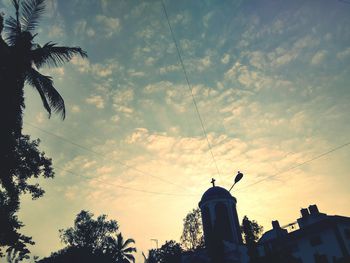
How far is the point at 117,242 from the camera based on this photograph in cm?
5250

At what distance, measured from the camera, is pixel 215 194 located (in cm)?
3422

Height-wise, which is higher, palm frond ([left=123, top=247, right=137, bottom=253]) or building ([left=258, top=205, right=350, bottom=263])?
palm frond ([left=123, top=247, right=137, bottom=253])

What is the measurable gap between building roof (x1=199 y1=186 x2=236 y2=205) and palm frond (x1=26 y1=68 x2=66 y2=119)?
25.0m

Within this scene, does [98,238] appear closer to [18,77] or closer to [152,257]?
[152,257]

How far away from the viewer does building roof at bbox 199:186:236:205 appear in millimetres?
33906

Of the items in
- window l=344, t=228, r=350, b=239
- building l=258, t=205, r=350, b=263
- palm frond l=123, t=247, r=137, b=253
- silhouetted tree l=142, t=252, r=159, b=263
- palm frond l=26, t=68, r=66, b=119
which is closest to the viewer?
palm frond l=26, t=68, r=66, b=119

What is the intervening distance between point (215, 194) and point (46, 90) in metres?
26.3

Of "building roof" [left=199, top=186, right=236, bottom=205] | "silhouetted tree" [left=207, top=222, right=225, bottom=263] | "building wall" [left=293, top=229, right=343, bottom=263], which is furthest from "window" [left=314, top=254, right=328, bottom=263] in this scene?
"silhouetted tree" [left=207, top=222, right=225, bottom=263]

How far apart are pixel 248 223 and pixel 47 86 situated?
37.3 feet

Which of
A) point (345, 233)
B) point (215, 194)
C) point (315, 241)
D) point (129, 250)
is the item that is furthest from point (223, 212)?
point (129, 250)

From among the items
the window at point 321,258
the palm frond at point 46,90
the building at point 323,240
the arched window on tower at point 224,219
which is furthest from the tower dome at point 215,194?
the palm frond at point 46,90

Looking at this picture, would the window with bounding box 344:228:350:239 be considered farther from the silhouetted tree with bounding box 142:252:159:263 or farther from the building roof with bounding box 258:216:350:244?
the silhouetted tree with bounding box 142:252:159:263

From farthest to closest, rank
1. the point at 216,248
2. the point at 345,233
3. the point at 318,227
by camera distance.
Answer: the point at 318,227 < the point at 345,233 < the point at 216,248

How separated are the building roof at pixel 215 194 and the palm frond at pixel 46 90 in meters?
25.0
